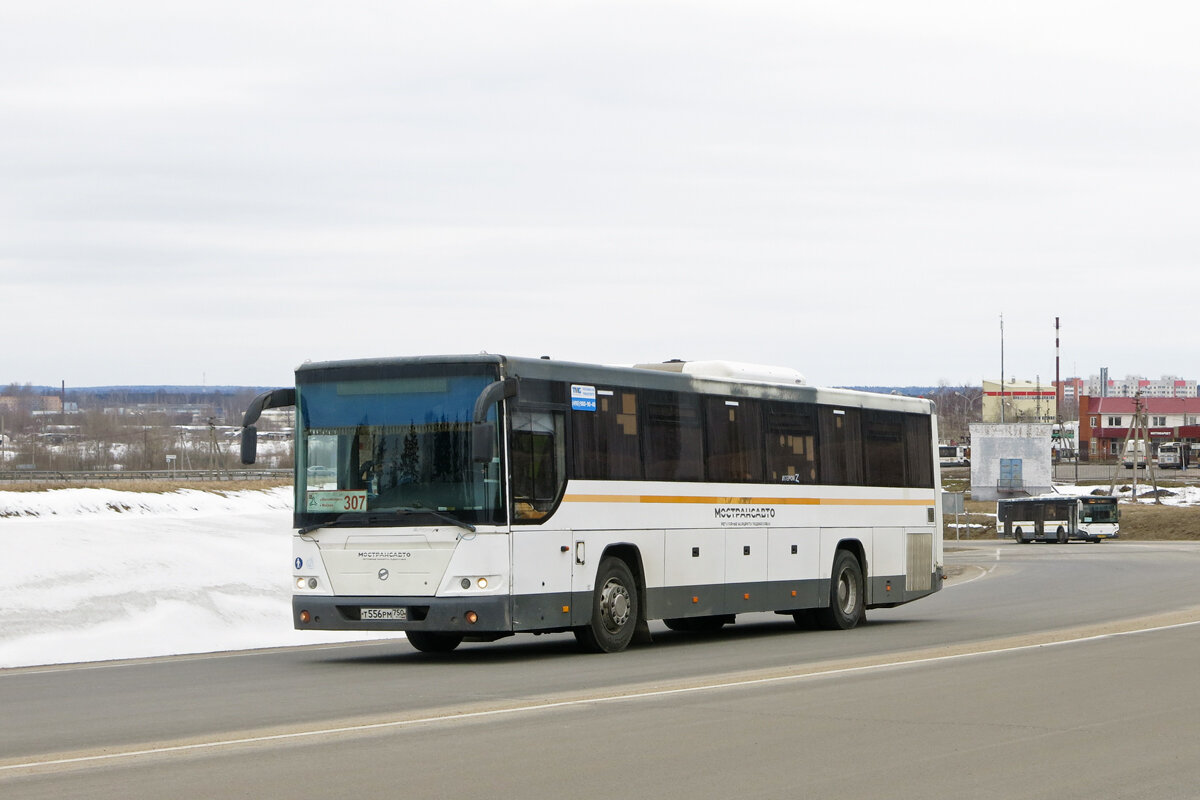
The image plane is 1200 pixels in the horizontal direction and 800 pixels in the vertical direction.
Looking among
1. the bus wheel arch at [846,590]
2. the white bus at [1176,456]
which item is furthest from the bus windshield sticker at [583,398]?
the white bus at [1176,456]

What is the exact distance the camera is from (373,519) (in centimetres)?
1655

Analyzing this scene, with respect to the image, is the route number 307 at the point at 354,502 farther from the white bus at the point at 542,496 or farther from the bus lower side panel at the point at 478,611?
the bus lower side panel at the point at 478,611

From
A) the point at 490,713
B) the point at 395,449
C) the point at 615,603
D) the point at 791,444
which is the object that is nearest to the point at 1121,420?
the point at 791,444

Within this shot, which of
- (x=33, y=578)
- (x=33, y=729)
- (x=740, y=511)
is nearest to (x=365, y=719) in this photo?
(x=33, y=729)

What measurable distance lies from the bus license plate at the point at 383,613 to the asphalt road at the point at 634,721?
1.71 ft

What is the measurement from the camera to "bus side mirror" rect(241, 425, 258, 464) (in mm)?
16953

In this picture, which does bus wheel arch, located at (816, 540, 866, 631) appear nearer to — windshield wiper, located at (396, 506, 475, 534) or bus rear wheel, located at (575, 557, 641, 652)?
bus rear wheel, located at (575, 557, 641, 652)

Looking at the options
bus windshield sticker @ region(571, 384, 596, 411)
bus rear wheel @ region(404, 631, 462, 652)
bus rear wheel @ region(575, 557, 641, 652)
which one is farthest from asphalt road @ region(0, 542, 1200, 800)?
bus windshield sticker @ region(571, 384, 596, 411)

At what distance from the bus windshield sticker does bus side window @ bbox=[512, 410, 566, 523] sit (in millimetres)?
347

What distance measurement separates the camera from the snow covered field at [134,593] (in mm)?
19625

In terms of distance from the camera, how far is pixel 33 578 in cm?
2281

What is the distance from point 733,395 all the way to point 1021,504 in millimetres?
63971

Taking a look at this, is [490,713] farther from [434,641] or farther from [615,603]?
[434,641]

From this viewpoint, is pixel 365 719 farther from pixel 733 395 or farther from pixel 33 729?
pixel 733 395
